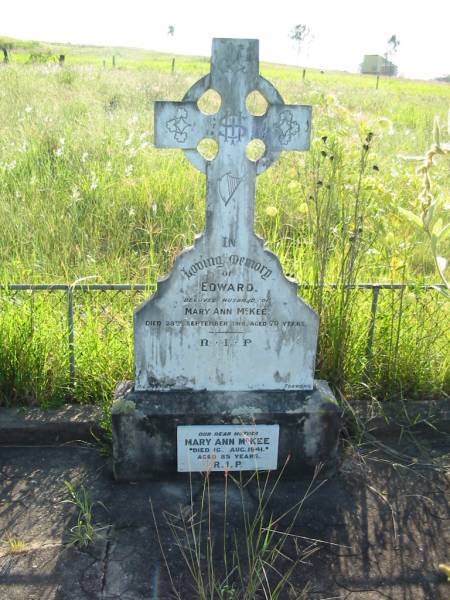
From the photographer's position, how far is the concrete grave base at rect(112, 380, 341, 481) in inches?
116

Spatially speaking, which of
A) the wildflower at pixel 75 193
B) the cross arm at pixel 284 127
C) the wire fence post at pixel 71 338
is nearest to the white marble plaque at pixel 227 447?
the wire fence post at pixel 71 338

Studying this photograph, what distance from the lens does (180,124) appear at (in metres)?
2.67

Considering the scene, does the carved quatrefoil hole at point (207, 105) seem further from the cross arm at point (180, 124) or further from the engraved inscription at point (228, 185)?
the engraved inscription at point (228, 185)

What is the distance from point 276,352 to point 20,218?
2945 mm

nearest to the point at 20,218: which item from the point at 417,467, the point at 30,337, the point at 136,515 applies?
the point at 30,337

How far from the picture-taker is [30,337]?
11.1ft

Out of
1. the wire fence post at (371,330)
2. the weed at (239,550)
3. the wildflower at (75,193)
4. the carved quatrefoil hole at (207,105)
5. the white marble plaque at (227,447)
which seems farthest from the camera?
the wildflower at (75,193)

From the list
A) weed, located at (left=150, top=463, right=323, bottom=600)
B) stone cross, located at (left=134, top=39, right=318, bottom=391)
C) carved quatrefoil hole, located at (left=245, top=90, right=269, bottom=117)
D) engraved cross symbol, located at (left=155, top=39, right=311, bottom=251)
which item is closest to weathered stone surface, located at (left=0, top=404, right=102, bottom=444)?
stone cross, located at (left=134, top=39, right=318, bottom=391)

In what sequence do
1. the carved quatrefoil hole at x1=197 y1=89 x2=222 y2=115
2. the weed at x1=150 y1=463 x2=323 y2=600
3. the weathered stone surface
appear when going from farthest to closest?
1. the weathered stone surface
2. the carved quatrefoil hole at x1=197 y1=89 x2=222 y2=115
3. the weed at x1=150 y1=463 x2=323 y2=600

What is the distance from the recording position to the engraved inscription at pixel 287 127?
2691 millimetres

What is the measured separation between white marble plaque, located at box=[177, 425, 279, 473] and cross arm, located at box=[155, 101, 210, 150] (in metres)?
1.30

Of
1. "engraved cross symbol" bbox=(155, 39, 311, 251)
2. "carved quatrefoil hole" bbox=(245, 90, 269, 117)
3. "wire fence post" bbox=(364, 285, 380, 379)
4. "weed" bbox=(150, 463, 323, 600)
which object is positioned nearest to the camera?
"weed" bbox=(150, 463, 323, 600)

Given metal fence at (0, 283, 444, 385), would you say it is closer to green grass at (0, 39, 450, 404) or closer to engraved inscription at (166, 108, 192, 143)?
green grass at (0, 39, 450, 404)

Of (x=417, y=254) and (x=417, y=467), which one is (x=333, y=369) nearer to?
(x=417, y=467)
